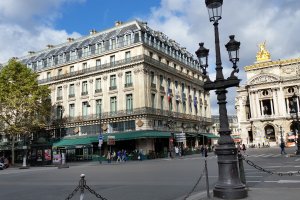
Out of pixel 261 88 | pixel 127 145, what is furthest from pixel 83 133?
pixel 261 88

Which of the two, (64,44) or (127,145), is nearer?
(127,145)

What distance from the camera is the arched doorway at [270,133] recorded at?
8725 centimetres

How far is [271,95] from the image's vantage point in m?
89.9

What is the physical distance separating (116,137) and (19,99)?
13837 mm

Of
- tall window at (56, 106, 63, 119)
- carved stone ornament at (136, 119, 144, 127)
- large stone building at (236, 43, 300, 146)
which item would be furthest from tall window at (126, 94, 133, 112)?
large stone building at (236, 43, 300, 146)

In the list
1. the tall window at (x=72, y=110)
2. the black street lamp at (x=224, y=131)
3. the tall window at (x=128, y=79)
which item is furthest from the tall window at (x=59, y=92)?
the black street lamp at (x=224, y=131)

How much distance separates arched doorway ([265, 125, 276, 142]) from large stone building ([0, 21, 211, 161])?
126ft

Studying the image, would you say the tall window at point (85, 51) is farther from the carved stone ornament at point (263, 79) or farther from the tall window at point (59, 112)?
the carved stone ornament at point (263, 79)

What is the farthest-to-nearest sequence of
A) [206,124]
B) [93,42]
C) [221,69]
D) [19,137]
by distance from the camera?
[206,124] < [19,137] < [93,42] < [221,69]

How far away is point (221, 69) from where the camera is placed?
34.1ft

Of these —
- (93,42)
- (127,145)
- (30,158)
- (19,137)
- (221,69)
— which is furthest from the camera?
(19,137)

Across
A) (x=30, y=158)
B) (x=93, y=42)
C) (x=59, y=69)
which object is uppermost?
(x=93, y=42)

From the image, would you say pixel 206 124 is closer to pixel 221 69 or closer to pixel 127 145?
pixel 127 145

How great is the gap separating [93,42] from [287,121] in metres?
58.9
